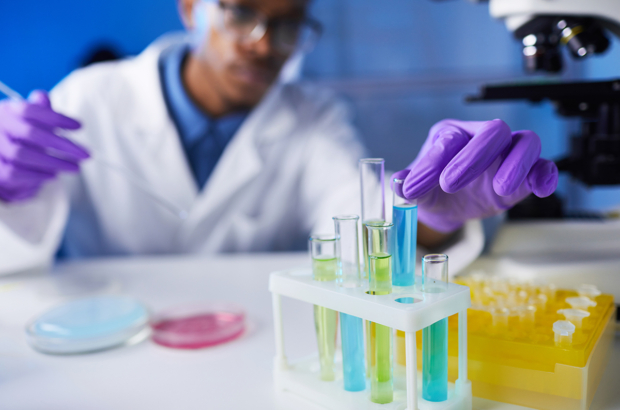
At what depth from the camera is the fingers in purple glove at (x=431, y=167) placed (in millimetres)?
524

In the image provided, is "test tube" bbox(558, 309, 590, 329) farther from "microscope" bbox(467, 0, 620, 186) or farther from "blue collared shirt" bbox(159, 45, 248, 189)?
"blue collared shirt" bbox(159, 45, 248, 189)

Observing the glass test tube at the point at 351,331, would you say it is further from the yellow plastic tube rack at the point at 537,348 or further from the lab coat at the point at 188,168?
the lab coat at the point at 188,168

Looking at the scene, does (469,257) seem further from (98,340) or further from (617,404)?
(98,340)

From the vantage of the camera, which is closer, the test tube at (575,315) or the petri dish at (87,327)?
the test tube at (575,315)

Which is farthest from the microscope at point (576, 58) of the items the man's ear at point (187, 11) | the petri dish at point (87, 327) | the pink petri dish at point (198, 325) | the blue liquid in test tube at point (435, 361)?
the man's ear at point (187, 11)

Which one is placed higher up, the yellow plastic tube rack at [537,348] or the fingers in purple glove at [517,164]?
the fingers in purple glove at [517,164]

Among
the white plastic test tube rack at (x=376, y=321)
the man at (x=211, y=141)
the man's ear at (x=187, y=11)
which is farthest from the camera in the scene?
the man's ear at (x=187, y=11)

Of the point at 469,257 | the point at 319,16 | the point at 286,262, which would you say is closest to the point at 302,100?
the point at 319,16

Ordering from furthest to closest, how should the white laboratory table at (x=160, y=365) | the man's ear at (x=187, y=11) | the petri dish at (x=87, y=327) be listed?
the man's ear at (x=187, y=11), the petri dish at (x=87, y=327), the white laboratory table at (x=160, y=365)

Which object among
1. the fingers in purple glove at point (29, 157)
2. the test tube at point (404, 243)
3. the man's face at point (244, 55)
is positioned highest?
the man's face at point (244, 55)

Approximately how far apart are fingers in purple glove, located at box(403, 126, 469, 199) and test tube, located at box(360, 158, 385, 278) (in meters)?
0.03

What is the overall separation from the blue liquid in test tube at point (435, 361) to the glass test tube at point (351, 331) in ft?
0.23

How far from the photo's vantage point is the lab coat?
59.0 inches

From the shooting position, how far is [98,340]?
697 millimetres
